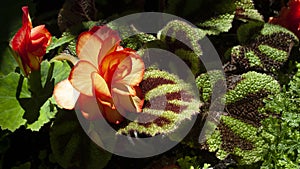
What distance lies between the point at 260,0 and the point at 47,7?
0.53m

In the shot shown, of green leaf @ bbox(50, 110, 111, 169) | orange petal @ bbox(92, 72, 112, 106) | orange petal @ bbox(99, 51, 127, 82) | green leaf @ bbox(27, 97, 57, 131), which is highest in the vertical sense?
orange petal @ bbox(99, 51, 127, 82)

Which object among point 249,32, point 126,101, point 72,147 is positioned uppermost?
point 249,32

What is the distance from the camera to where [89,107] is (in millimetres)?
971

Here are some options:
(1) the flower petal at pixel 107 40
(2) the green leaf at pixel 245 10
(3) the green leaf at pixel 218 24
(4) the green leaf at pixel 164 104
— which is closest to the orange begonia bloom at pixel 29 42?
(1) the flower petal at pixel 107 40

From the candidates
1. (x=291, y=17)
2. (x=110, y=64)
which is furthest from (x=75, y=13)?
(x=291, y=17)

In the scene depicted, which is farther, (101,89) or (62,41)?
(62,41)

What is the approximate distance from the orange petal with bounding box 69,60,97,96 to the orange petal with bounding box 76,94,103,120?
21 millimetres

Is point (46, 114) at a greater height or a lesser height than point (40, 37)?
lesser

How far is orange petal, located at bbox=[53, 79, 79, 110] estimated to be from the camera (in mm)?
940

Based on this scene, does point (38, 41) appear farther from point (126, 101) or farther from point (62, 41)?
point (126, 101)

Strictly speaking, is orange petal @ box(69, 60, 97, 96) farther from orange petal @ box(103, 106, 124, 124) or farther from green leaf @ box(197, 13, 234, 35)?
green leaf @ box(197, 13, 234, 35)

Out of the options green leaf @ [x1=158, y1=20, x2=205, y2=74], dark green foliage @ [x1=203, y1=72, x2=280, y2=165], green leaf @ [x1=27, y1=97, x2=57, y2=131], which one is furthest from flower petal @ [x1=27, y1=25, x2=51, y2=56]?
dark green foliage @ [x1=203, y1=72, x2=280, y2=165]

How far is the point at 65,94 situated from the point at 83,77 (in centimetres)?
5

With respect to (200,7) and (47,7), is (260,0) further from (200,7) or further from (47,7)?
(47,7)
